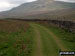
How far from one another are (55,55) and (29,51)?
9.97 feet

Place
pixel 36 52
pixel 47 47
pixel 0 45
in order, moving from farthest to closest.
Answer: pixel 0 45
pixel 47 47
pixel 36 52

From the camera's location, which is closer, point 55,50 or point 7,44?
point 55,50

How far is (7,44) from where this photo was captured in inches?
1125

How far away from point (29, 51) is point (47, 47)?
283 centimetres

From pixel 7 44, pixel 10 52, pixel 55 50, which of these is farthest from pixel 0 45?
pixel 55 50

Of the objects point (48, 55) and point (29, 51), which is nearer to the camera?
point (48, 55)

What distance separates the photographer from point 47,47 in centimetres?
2575

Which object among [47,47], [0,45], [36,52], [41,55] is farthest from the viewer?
[0,45]

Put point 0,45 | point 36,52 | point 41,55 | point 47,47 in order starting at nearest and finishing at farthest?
point 41,55, point 36,52, point 47,47, point 0,45

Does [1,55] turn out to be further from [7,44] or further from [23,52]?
[7,44]

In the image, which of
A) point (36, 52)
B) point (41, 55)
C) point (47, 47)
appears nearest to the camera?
point (41, 55)

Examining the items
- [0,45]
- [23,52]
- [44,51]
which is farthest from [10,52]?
[0,45]

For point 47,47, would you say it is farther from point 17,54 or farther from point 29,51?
point 17,54

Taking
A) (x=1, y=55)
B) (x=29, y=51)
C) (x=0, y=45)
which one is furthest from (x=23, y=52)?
(x=0, y=45)
